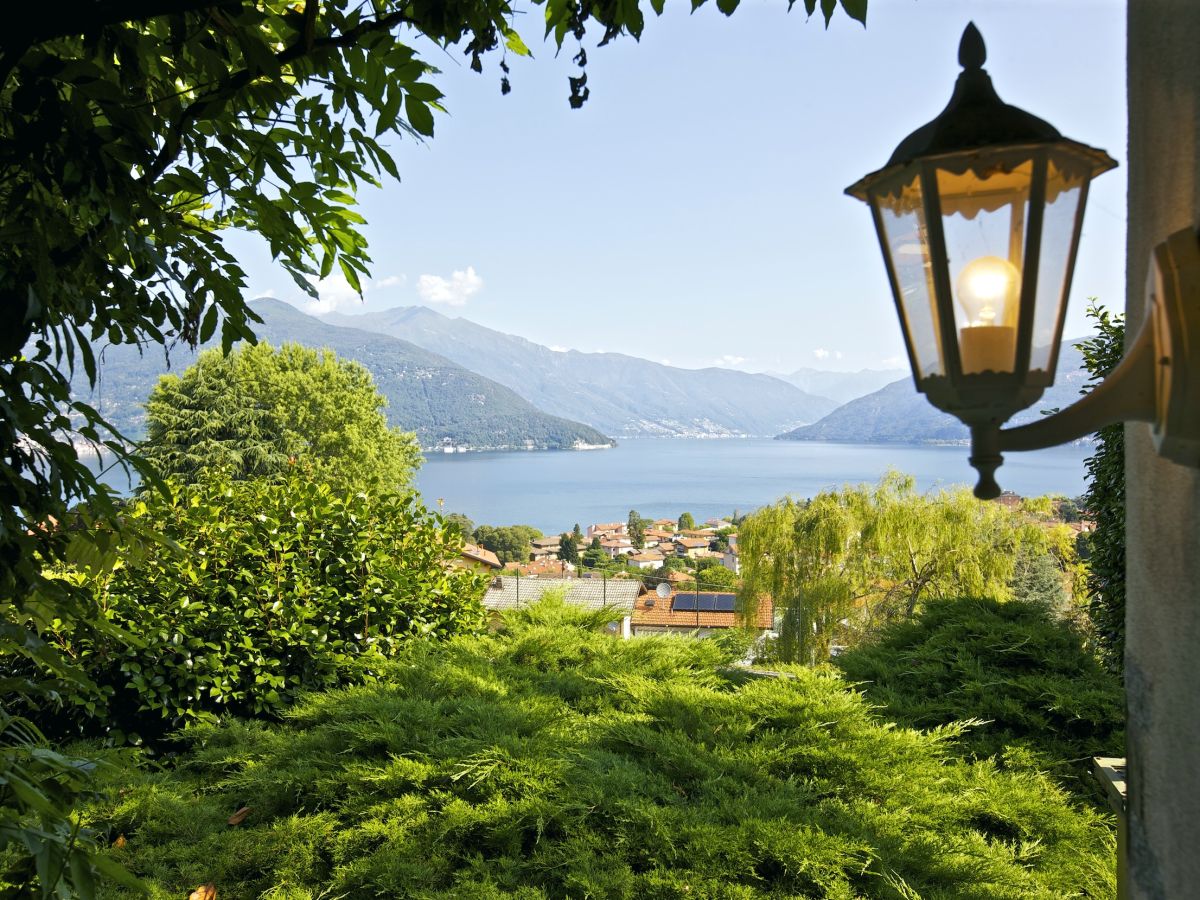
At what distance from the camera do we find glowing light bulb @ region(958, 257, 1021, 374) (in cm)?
102

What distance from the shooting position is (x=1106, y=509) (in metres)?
6.14

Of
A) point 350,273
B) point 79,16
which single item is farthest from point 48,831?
point 350,273

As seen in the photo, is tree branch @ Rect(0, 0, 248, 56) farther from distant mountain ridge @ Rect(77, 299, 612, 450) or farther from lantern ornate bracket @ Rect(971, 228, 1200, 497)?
distant mountain ridge @ Rect(77, 299, 612, 450)

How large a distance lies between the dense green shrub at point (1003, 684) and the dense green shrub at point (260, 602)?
8.13 ft

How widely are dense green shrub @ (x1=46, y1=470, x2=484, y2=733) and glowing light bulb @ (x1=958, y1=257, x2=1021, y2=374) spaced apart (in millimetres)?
3670

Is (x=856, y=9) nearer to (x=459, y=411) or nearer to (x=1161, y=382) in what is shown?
(x=1161, y=382)

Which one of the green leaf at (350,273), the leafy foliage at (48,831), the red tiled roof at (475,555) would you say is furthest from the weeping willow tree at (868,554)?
the leafy foliage at (48,831)

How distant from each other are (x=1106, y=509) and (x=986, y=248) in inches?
242

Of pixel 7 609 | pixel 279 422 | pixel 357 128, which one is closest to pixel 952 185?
pixel 357 128

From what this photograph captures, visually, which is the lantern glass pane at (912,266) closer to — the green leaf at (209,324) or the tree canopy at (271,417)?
the green leaf at (209,324)

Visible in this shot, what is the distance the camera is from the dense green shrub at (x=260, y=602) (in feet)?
13.0

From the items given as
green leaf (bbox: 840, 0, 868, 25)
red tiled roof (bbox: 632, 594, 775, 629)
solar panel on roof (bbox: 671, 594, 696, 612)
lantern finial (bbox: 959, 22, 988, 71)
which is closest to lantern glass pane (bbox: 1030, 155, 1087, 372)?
lantern finial (bbox: 959, 22, 988, 71)

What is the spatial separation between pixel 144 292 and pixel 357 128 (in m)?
0.58

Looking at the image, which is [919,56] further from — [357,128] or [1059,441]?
[1059,441]
